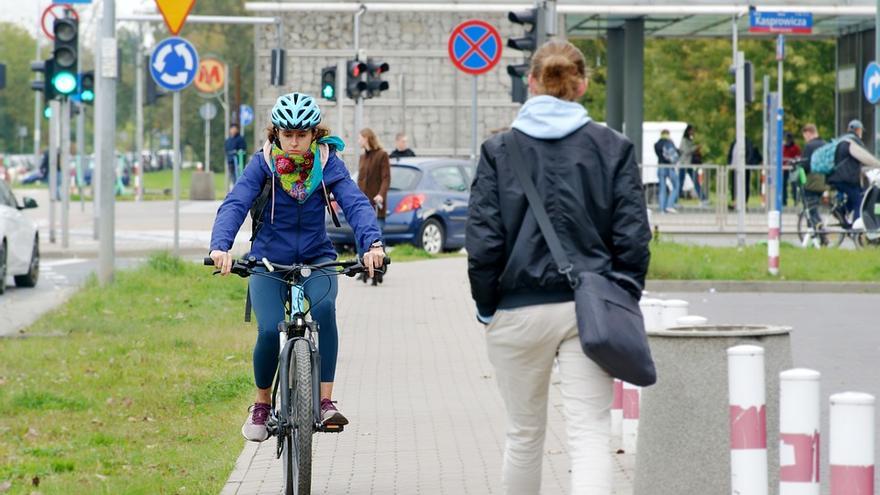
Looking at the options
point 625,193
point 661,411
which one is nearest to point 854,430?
point 625,193

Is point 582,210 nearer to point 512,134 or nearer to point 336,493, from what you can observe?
point 512,134

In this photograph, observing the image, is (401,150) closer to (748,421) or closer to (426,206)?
(426,206)

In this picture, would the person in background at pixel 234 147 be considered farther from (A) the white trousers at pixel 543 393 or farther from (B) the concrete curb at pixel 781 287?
(A) the white trousers at pixel 543 393

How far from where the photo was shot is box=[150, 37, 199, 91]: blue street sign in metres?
22.0

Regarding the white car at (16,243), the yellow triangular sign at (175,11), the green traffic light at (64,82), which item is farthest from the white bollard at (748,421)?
the green traffic light at (64,82)

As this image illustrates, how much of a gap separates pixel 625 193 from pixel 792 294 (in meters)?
14.3

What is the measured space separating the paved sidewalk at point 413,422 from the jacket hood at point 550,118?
2.27 meters

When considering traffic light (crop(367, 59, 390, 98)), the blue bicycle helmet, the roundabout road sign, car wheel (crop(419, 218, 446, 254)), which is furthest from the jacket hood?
traffic light (crop(367, 59, 390, 98))

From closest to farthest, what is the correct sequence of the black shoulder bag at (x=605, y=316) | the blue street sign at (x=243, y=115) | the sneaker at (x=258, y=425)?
the black shoulder bag at (x=605, y=316)
the sneaker at (x=258, y=425)
the blue street sign at (x=243, y=115)

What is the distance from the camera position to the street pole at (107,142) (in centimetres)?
1920

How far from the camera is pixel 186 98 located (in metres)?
96.2

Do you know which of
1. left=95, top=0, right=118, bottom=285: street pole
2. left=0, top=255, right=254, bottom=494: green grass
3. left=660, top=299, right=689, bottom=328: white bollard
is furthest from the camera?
left=95, top=0, right=118, bottom=285: street pole

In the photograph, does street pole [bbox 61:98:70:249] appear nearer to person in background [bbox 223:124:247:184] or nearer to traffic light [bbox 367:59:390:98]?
traffic light [bbox 367:59:390:98]

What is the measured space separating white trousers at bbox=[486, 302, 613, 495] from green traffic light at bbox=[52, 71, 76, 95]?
19590 mm
